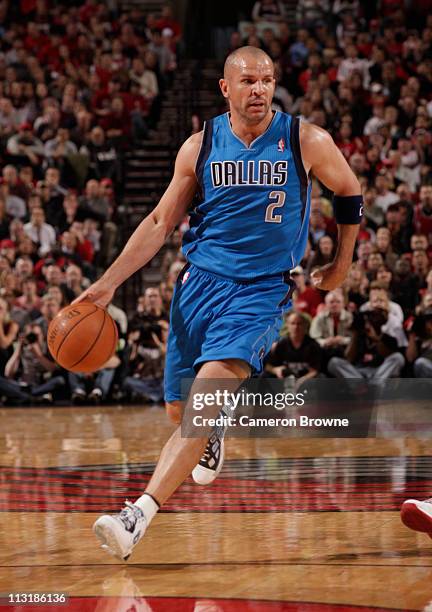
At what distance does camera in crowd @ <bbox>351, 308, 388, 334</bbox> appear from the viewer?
1037 cm

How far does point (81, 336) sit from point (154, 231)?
1.86 feet

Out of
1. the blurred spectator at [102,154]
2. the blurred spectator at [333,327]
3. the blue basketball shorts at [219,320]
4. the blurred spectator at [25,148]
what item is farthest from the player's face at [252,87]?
the blurred spectator at [102,154]

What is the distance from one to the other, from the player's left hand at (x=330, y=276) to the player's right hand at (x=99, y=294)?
951mm

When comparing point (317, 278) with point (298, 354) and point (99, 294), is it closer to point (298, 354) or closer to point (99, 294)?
point (99, 294)

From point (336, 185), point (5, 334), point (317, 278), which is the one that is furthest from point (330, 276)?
point (5, 334)

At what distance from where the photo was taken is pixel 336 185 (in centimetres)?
478

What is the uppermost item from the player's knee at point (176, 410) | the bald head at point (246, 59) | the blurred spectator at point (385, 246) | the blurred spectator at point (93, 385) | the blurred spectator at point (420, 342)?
the bald head at point (246, 59)

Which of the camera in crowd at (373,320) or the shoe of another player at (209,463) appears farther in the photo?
the camera in crowd at (373,320)

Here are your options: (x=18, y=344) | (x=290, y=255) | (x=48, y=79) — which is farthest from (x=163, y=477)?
(x=48, y=79)

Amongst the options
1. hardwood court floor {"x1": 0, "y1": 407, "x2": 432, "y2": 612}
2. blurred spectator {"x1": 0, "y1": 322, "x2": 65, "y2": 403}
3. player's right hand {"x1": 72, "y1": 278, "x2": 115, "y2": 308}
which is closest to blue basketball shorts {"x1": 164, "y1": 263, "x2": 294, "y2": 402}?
player's right hand {"x1": 72, "y1": 278, "x2": 115, "y2": 308}

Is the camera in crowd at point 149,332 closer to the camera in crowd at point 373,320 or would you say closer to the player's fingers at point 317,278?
the camera in crowd at point 373,320

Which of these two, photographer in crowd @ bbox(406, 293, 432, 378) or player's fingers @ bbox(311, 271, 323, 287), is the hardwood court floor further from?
photographer in crowd @ bbox(406, 293, 432, 378)

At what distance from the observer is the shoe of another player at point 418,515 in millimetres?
4250

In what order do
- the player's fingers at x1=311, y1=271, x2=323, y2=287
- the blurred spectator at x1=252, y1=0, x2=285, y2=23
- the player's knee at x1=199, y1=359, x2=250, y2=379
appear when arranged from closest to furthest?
the player's knee at x1=199, y1=359, x2=250, y2=379
the player's fingers at x1=311, y1=271, x2=323, y2=287
the blurred spectator at x1=252, y1=0, x2=285, y2=23
